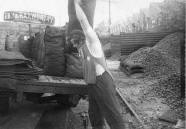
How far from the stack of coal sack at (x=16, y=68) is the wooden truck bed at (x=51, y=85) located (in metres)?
0.10

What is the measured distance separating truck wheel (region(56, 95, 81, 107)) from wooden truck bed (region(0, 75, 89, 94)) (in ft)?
2.83

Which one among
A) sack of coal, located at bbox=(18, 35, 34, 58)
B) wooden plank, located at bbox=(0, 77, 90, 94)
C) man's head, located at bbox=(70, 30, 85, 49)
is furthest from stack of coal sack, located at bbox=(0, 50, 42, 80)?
sack of coal, located at bbox=(18, 35, 34, 58)

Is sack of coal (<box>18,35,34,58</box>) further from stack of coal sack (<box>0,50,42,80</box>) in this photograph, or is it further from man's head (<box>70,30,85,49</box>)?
man's head (<box>70,30,85,49</box>)

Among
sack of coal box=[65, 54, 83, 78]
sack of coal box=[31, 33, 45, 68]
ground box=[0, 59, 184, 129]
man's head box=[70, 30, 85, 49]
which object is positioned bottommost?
ground box=[0, 59, 184, 129]

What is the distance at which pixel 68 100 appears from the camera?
21.0 ft

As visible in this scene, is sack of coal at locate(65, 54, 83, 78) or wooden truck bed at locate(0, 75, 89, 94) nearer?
wooden truck bed at locate(0, 75, 89, 94)

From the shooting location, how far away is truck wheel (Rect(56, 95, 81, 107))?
20.7 ft

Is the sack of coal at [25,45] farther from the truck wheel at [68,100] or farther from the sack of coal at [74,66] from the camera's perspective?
the sack of coal at [74,66]

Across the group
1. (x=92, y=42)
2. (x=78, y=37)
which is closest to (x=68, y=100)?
(x=78, y=37)

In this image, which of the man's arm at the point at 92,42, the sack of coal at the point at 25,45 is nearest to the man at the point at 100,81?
the man's arm at the point at 92,42

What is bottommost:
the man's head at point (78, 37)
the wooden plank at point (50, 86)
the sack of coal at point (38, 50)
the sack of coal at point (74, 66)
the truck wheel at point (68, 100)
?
the truck wheel at point (68, 100)

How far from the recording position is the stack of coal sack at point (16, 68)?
4.78m

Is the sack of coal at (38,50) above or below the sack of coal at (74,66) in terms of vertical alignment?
above

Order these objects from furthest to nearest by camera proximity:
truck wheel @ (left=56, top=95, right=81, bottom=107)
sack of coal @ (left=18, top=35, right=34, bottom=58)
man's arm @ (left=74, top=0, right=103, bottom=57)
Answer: sack of coal @ (left=18, top=35, right=34, bottom=58), truck wheel @ (left=56, top=95, right=81, bottom=107), man's arm @ (left=74, top=0, right=103, bottom=57)
